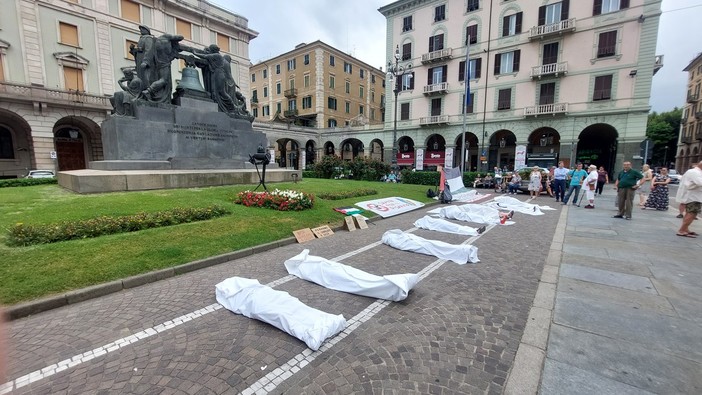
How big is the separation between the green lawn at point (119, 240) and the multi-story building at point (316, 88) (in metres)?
40.4

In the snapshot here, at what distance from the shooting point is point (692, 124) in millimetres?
54031

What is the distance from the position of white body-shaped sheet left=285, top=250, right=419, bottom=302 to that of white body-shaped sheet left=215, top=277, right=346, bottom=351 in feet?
3.02

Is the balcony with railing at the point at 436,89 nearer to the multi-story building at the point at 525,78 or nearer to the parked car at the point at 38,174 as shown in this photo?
the multi-story building at the point at 525,78

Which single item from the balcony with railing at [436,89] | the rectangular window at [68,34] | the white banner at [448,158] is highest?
the rectangular window at [68,34]

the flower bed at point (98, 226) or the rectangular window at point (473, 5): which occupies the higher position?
the rectangular window at point (473, 5)

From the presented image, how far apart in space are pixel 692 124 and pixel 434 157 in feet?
176

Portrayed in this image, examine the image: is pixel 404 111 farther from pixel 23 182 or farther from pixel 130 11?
pixel 23 182

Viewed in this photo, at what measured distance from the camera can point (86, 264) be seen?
5.00 meters

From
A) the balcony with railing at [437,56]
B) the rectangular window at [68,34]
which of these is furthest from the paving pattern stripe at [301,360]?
the rectangular window at [68,34]

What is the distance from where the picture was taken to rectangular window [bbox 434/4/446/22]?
120 feet

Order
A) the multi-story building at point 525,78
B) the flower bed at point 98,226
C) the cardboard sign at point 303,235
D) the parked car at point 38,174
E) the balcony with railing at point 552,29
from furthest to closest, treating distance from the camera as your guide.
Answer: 1. the balcony with railing at point 552,29
2. the multi-story building at point 525,78
3. the parked car at point 38,174
4. the cardboard sign at point 303,235
5. the flower bed at point 98,226

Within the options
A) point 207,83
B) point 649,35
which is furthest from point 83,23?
point 649,35

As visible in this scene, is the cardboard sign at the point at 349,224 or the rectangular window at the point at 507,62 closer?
the cardboard sign at the point at 349,224

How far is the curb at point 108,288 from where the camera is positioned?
3.87 meters
